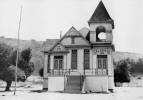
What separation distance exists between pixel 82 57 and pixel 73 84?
13.8ft

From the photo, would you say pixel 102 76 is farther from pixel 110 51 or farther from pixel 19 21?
pixel 19 21

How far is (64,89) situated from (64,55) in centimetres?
519

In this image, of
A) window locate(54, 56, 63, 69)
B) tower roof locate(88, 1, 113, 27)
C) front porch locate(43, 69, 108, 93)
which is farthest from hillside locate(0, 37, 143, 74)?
front porch locate(43, 69, 108, 93)

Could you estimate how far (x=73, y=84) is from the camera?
85.4ft

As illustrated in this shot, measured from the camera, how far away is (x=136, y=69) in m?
104

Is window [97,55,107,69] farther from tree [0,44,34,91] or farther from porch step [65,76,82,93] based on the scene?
tree [0,44,34,91]

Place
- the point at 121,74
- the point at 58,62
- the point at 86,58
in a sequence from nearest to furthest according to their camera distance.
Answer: the point at 86,58 < the point at 58,62 < the point at 121,74

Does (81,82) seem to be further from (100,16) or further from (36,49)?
(36,49)

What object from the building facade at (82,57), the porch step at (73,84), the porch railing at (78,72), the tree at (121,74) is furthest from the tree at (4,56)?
the tree at (121,74)

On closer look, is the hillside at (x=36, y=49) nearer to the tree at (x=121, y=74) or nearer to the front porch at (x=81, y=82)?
the tree at (x=121, y=74)

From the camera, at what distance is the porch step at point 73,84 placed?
2478 centimetres

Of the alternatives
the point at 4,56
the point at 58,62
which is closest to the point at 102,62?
the point at 58,62

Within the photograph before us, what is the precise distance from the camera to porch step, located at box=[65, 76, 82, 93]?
81.3 feet

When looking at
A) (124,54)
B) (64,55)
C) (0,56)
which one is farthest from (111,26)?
(124,54)
